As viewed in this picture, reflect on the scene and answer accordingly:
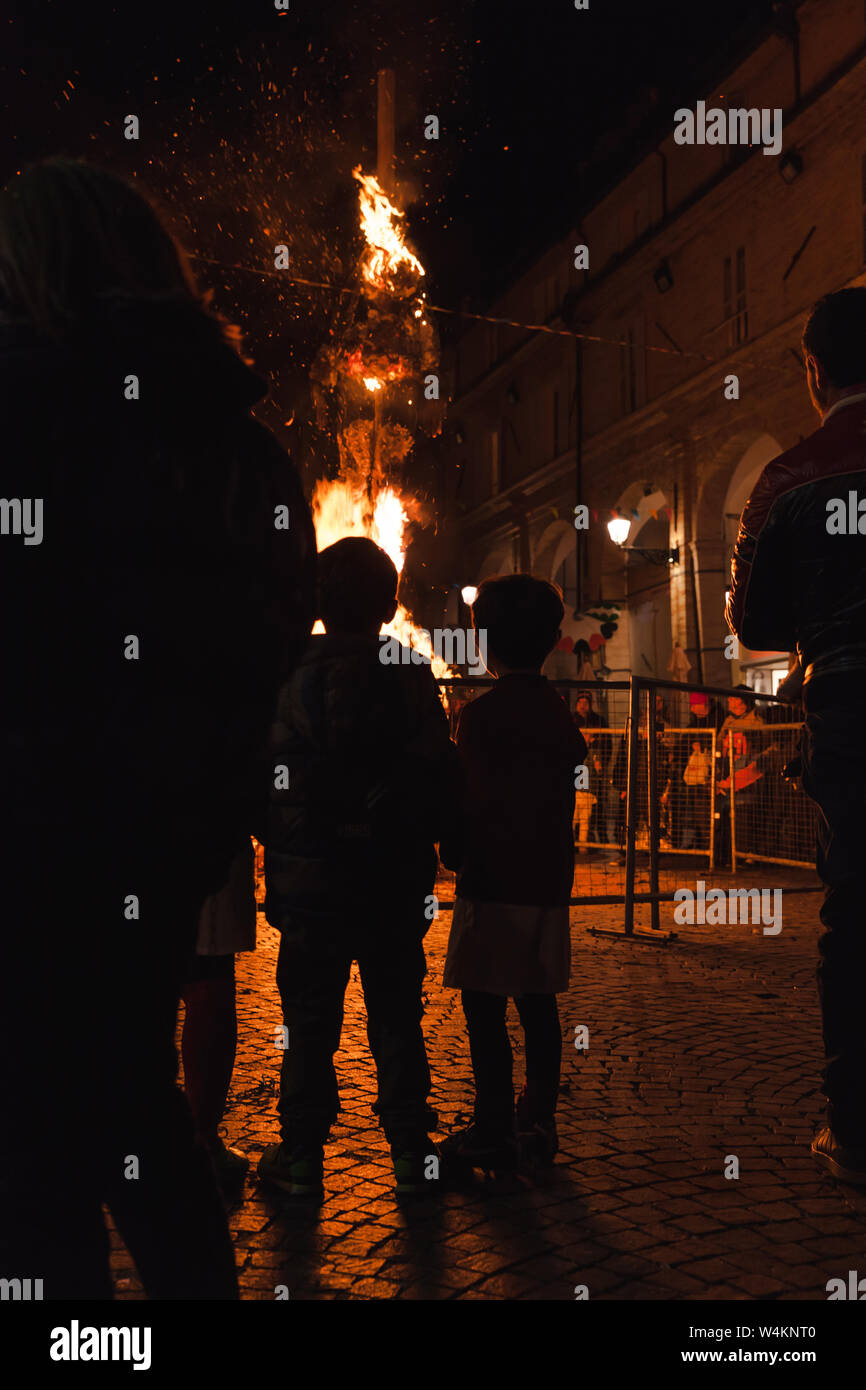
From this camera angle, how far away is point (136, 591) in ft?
5.62

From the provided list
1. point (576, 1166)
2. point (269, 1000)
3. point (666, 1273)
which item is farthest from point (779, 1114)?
point (269, 1000)

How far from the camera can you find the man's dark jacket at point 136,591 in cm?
167

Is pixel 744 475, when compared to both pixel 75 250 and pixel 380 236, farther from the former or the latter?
pixel 75 250

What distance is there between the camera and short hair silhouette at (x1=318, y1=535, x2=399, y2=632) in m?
3.43

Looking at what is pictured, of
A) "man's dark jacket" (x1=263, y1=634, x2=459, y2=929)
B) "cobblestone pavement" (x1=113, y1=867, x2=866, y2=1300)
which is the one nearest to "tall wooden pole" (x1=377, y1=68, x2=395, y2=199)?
"cobblestone pavement" (x1=113, y1=867, x2=866, y2=1300)

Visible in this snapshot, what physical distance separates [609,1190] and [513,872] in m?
0.91

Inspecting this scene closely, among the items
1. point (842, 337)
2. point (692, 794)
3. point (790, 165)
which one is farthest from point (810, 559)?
point (790, 165)

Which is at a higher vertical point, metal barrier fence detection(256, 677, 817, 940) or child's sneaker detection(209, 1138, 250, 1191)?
metal barrier fence detection(256, 677, 817, 940)

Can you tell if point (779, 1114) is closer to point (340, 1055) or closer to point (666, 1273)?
point (666, 1273)

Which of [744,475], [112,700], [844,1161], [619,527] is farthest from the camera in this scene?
[744,475]

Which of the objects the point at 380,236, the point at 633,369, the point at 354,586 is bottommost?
the point at 354,586

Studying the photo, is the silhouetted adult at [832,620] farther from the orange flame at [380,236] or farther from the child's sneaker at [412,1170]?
the orange flame at [380,236]

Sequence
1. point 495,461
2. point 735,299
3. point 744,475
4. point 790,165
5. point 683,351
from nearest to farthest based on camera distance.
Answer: point 790,165
point 735,299
point 744,475
point 683,351
point 495,461

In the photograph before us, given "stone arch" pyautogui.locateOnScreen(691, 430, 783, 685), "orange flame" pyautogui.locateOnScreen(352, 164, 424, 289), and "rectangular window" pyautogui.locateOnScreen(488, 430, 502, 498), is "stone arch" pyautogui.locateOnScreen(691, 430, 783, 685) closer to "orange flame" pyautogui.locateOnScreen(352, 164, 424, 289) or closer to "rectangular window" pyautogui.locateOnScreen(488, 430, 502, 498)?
"orange flame" pyautogui.locateOnScreen(352, 164, 424, 289)
